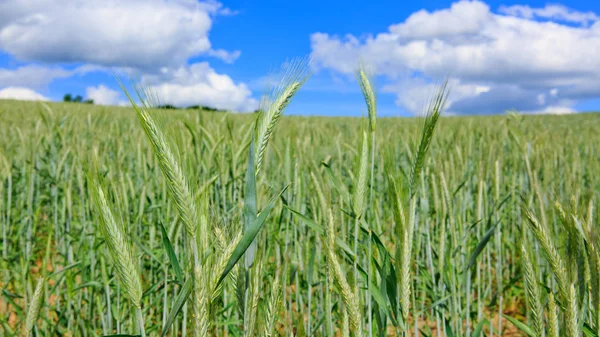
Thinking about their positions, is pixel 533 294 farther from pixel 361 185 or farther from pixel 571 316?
pixel 361 185

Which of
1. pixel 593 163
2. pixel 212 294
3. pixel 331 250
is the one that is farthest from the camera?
pixel 593 163

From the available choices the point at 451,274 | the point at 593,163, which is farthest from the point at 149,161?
the point at 593,163

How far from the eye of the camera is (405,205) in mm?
1004

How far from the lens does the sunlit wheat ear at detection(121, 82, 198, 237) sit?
2.24 ft

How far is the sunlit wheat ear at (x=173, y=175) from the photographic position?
0.68 m

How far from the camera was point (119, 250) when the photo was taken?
75cm

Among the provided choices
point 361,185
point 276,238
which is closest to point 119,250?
point 361,185

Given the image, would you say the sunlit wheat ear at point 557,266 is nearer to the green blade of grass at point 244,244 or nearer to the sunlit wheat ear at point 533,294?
the sunlit wheat ear at point 533,294

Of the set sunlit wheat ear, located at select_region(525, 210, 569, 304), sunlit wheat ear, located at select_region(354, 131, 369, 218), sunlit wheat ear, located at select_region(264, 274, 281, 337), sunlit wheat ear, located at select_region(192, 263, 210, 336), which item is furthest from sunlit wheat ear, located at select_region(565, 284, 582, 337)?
sunlit wheat ear, located at select_region(192, 263, 210, 336)

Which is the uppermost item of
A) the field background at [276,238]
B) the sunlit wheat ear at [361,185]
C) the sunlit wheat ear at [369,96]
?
the sunlit wheat ear at [369,96]

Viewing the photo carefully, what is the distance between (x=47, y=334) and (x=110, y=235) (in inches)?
43.0

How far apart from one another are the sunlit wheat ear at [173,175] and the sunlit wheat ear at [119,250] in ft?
0.45

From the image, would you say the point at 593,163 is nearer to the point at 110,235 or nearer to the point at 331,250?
the point at 331,250

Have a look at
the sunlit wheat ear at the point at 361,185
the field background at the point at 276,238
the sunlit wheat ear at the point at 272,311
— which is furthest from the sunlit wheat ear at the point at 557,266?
the sunlit wheat ear at the point at 272,311
